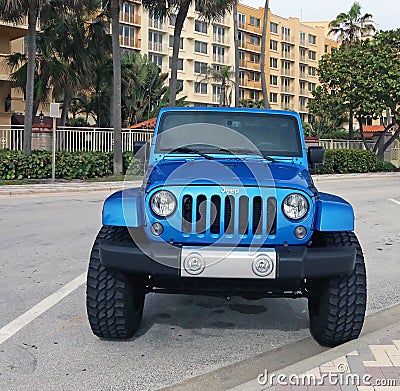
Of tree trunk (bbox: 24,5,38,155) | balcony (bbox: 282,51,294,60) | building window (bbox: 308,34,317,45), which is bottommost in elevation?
tree trunk (bbox: 24,5,38,155)

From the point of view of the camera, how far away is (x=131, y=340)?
4.97 meters

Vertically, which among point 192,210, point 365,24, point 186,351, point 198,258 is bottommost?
point 186,351

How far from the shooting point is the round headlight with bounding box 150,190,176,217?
4.43 meters

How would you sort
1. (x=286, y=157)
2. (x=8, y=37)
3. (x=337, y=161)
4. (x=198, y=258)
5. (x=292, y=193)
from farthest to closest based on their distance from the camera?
(x=337, y=161), (x=8, y=37), (x=286, y=157), (x=292, y=193), (x=198, y=258)

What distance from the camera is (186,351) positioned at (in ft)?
15.8

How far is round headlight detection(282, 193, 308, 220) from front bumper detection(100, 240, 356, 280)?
245 millimetres

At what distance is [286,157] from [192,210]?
172 centimetres

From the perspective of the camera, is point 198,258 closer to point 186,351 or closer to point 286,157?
point 186,351

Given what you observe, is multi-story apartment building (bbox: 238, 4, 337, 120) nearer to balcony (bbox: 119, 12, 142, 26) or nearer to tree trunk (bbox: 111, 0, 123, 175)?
balcony (bbox: 119, 12, 142, 26)

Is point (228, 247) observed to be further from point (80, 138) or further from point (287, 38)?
point (287, 38)

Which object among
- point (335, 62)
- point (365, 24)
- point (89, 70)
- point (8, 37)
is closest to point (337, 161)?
point (335, 62)

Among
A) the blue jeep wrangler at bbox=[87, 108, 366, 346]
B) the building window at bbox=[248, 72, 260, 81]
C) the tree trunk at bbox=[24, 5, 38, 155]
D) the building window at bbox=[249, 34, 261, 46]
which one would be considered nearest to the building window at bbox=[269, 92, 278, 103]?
the building window at bbox=[248, 72, 260, 81]

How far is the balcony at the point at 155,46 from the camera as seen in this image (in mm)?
62344

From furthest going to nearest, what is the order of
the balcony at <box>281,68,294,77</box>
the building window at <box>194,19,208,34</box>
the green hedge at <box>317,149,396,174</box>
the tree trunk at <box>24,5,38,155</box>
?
the balcony at <box>281,68,294,77</box>
the building window at <box>194,19,208,34</box>
the green hedge at <box>317,149,396,174</box>
the tree trunk at <box>24,5,38,155</box>
